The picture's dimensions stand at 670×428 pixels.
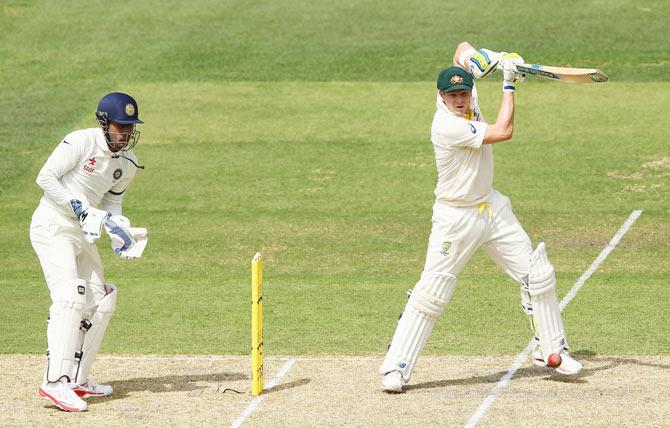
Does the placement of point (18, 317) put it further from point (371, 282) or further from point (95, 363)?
point (371, 282)

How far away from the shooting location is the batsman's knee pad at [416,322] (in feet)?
33.7

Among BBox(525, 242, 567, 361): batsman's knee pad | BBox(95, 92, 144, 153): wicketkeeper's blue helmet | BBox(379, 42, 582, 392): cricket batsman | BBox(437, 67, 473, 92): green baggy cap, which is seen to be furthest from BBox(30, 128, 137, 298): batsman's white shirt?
BBox(525, 242, 567, 361): batsman's knee pad

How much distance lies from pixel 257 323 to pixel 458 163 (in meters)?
2.05

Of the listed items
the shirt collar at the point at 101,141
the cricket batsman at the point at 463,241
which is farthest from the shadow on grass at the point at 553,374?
the shirt collar at the point at 101,141

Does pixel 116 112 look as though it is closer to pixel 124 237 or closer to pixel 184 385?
pixel 124 237

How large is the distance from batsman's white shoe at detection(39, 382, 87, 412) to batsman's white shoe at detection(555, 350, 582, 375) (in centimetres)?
383

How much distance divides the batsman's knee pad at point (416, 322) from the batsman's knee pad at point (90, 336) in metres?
2.27

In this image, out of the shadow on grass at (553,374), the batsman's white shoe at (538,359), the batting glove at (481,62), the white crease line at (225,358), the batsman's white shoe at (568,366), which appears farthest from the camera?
the white crease line at (225,358)

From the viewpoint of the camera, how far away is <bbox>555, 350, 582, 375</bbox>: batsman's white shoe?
10375mm

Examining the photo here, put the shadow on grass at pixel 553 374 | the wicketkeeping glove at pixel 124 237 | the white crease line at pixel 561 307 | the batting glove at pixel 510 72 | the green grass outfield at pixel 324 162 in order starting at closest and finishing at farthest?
the white crease line at pixel 561 307
the wicketkeeping glove at pixel 124 237
the batting glove at pixel 510 72
the shadow on grass at pixel 553 374
the green grass outfield at pixel 324 162

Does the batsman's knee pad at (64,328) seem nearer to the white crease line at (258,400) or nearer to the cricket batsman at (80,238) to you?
the cricket batsman at (80,238)

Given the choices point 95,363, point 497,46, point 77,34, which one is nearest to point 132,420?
point 95,363

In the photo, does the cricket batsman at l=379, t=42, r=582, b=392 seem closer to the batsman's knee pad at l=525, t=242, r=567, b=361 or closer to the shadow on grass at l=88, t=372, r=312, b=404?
the batsman's knee pad at l=525, t=242, r=567, b=361

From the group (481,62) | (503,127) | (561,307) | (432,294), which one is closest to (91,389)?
(432,294)
